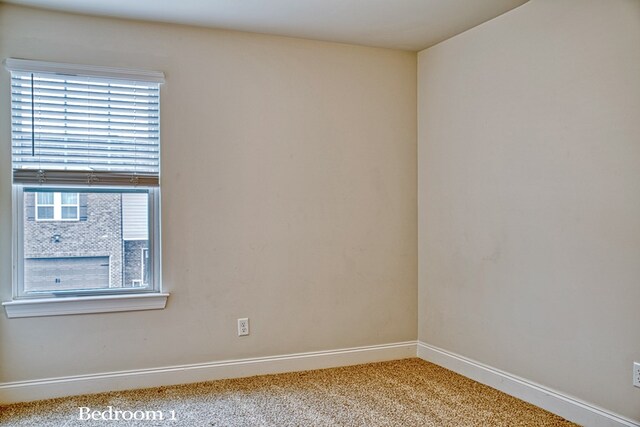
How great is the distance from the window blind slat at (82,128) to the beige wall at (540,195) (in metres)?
1.99

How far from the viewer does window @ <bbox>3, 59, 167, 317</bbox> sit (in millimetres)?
2943

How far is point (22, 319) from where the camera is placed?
292 cm

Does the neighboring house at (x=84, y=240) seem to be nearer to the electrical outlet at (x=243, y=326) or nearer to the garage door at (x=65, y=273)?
the garage door at (x=65, y=273)

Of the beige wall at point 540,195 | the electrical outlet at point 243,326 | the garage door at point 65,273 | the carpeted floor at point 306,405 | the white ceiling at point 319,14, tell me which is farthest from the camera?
the electrical outlet at point 243,326

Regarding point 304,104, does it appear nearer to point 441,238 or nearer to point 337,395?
point 441,238

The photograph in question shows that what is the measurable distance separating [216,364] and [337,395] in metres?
0.84

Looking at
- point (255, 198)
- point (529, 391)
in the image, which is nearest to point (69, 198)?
point (255, 198)

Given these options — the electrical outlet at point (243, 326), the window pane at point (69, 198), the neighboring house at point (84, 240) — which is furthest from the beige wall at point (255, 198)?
the window pane at point (69, 198)

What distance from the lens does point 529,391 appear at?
2.89 m

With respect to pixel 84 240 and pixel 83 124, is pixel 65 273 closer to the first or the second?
pixel 84 240

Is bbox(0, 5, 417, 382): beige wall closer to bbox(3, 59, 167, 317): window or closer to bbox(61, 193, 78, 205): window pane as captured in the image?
bbox(3, 59, 167, 317): window

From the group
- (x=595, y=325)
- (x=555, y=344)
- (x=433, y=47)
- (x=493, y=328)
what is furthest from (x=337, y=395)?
(x=433, y=47)

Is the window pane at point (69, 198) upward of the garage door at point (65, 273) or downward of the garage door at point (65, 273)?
upward

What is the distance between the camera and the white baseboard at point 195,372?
115 inches
